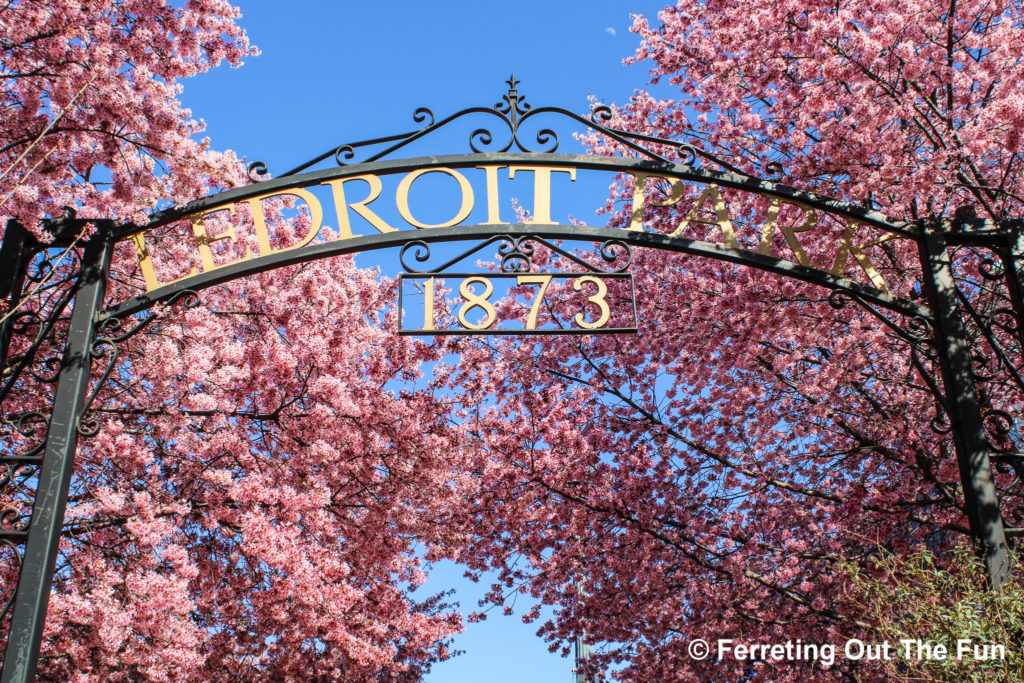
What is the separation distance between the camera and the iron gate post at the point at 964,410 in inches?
189

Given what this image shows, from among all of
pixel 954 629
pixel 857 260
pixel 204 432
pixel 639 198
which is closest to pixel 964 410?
pixel 857 260

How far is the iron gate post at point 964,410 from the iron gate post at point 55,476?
5.21m

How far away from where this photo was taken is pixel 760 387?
10828 mm

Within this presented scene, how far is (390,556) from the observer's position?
36.7 ft

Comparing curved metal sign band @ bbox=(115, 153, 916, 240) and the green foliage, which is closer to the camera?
the green foliage

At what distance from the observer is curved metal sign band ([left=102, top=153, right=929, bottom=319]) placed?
562 centimetres

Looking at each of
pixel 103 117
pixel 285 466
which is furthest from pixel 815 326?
pixel 103 117

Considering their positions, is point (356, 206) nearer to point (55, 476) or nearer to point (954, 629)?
point (55, 476)

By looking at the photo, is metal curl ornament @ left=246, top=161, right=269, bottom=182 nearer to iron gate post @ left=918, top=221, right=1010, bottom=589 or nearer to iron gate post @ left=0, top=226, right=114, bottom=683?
iron gate post @ left=0, top=226, right=114, bottom=683

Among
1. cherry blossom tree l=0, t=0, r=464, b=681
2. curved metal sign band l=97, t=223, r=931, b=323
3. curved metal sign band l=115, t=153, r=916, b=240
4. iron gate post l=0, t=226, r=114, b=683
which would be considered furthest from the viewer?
cherry blossom tree l=0, t=0, r=464, b=681

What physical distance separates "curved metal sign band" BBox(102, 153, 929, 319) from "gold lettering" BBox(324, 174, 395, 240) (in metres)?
0.03

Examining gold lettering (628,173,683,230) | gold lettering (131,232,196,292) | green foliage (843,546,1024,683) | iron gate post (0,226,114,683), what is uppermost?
gold lettering (628,173,683,230)

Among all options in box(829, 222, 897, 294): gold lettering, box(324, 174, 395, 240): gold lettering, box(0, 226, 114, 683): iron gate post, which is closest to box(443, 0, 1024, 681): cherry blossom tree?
box(829, 222, 897, 294): gold lettering

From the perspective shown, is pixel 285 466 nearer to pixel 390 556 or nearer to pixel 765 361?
pixel 390 556
